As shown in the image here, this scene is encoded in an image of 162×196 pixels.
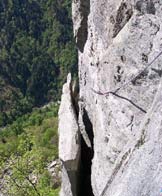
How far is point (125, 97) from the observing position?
1301 centimetres

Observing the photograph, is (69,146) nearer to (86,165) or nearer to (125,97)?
(86,165)

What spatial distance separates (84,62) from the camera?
19156mm

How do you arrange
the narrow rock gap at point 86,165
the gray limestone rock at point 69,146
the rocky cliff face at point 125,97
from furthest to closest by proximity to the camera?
the narrow rock gap at point 86,165 < the gray limestone rock at point 69,146 < the rocky cliff face at point 125,97

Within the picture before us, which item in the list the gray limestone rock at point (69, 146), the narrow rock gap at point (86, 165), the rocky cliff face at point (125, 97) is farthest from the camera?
the narrow rock gap at point (86, 165)

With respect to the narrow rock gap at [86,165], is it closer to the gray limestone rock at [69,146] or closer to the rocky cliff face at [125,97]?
the rocky cliff face at [125,97]

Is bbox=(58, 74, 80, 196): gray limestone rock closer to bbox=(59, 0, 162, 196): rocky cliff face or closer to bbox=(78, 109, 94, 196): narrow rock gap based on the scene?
bbox=(59, 0, 162, 196): rocky cliff face

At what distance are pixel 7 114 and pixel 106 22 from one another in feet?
603

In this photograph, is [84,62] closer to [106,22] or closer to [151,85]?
[106,22]

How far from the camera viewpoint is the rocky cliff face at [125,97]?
9.73m

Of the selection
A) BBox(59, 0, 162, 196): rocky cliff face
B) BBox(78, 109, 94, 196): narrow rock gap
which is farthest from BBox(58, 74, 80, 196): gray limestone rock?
BBox(78, 109, 94, 196): narrow rock gap

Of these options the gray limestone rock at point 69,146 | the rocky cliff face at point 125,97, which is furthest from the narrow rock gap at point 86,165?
the gray limestone rock at point 69,146

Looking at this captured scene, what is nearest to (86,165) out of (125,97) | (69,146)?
(69,146)

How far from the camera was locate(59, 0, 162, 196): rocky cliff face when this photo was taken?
9727 mm

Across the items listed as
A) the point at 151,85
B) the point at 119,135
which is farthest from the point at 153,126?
the point at 119,135
